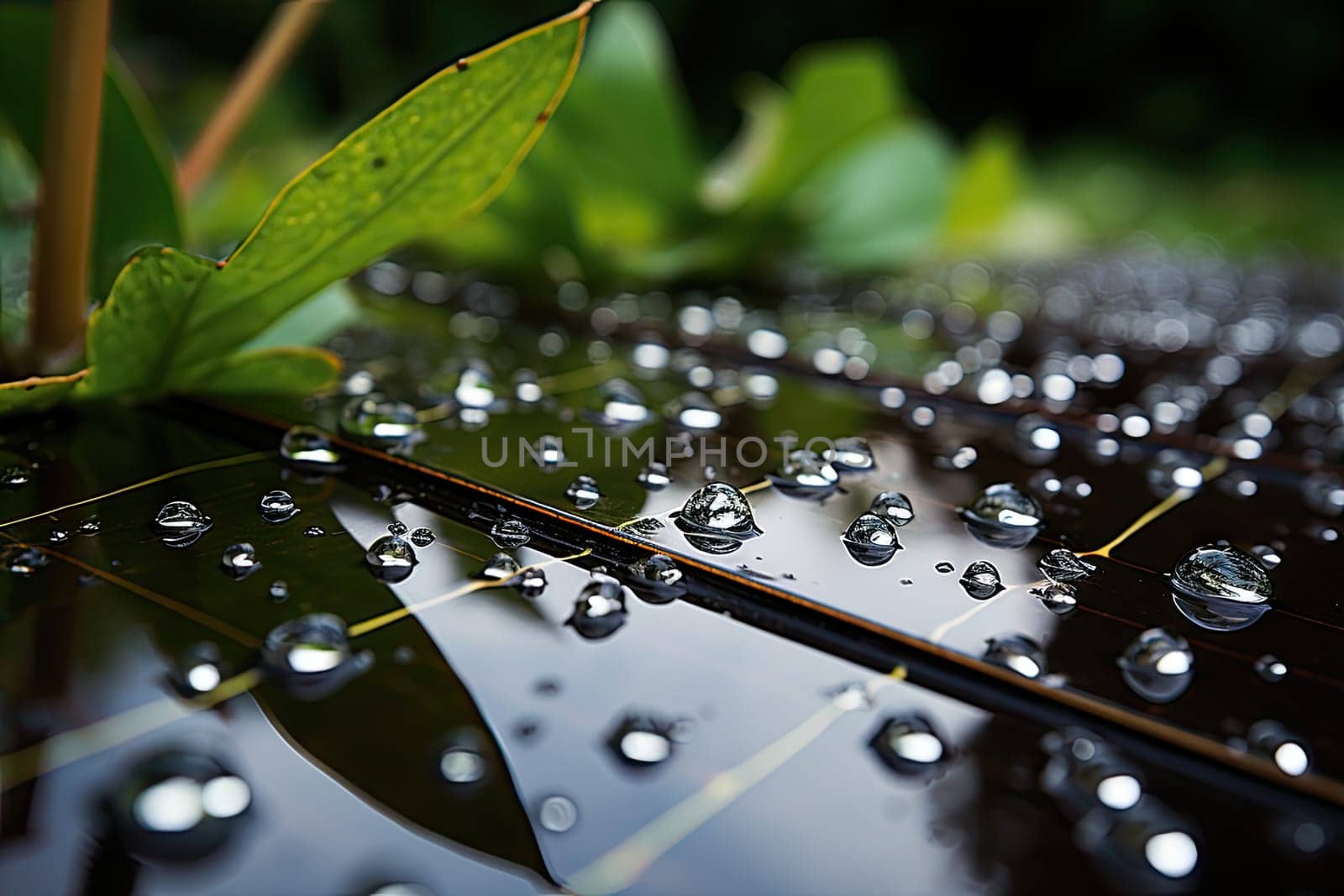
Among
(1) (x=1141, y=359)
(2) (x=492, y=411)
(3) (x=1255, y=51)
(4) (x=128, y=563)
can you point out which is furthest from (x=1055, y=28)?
(4) (x=128, y=563)

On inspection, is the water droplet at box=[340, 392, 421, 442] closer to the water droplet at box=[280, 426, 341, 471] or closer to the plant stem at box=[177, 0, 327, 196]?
the water droplet at box=[280, 426, 341, 471]

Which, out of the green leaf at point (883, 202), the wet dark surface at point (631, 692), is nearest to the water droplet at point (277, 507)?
the wet dark surface at point (631, 692)

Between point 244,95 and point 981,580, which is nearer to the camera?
point 981,580

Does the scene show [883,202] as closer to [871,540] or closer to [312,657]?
[871,540]

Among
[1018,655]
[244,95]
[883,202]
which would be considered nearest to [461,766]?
[1018,655]

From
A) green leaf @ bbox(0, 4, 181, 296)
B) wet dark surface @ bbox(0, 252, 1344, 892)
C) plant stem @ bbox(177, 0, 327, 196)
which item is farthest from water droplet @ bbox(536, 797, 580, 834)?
plant stem @ bbox(177, 0, 327, 196)

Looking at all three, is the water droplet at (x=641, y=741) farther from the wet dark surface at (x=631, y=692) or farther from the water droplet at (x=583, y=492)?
the water droplet at (x=583, y=492)
